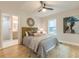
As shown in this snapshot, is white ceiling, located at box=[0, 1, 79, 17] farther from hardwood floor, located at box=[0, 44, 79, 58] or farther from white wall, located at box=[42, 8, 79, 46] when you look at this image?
hardwood floor, located at box=[0, 44, 79, 58]

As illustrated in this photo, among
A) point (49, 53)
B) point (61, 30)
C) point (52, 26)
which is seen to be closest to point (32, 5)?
point (49, 53)

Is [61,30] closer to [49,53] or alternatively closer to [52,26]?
[52,26]

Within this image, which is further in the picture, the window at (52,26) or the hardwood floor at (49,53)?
the window at (52,26)

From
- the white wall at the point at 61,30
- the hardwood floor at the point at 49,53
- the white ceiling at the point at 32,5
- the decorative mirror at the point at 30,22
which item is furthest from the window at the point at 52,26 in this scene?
the hardwood floor at the point at 49,53

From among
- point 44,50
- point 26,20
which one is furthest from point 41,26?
point 44,50

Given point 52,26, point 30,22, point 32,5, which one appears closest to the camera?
point 32,5

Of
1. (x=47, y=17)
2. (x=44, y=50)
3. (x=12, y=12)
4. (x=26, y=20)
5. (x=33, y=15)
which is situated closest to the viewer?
(x=44, y=50)

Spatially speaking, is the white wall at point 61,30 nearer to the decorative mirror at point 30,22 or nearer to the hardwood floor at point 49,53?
the hardwood floor at point 49,53

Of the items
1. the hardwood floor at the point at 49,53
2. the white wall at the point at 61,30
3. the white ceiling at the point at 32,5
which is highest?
the white ceiling at the point at 32,5

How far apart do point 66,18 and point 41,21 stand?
99.7 inches

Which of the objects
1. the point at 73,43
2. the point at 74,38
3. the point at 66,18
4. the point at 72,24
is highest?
the point at 66,18

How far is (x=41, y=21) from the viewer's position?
306 inches

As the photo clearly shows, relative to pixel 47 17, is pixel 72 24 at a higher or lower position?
lower

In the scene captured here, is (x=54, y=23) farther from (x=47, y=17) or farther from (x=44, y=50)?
(x=44, y=50)
